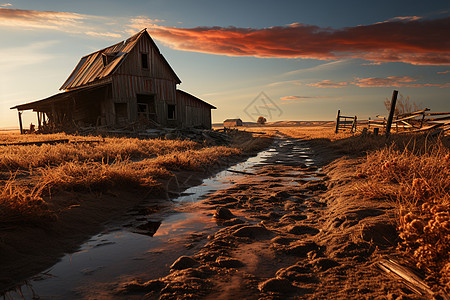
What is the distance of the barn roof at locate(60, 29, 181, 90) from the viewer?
905 inches

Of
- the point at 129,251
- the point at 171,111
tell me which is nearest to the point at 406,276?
the point at 129,251

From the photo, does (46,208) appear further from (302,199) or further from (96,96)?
(96,96)

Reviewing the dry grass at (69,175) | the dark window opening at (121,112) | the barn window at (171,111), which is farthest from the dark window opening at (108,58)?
the dry grass at (69,175)

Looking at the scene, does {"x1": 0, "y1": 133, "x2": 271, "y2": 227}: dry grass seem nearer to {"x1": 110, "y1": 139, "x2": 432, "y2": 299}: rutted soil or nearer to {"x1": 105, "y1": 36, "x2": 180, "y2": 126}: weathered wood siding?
{"x1": 110, "y1": 139, "x2": 432, "y2": 299}: rutted soil

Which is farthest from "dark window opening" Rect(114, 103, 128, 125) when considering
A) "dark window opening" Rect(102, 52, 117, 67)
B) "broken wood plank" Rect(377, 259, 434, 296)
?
"broken wood plank" Rect(377, 259, 434, 296)

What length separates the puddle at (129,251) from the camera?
268 cm

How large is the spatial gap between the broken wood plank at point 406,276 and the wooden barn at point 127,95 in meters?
22.2

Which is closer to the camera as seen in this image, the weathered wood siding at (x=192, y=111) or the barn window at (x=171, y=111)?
the barn window at (x=171, y=111)

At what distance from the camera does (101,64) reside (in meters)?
26.4

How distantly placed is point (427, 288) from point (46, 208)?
5.02m

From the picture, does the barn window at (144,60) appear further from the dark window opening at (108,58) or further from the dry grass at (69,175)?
the dry grass at (69,175)

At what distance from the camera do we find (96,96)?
23906mm

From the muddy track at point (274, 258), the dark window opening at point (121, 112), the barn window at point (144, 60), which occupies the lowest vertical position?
the muddy track at point (274, 258)

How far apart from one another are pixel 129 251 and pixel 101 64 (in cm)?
2783
